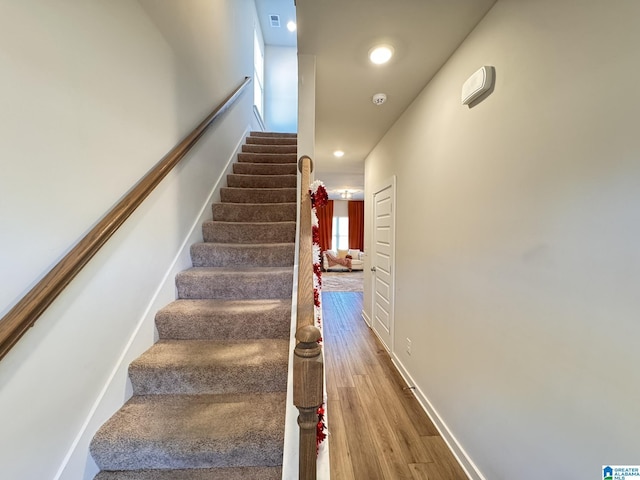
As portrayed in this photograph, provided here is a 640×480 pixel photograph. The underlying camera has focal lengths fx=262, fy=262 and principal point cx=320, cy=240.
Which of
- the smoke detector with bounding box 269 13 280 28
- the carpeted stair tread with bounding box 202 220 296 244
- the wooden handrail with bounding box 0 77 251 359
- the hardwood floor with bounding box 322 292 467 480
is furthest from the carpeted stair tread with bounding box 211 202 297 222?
the smoke detector with bounding box 269 13 280 28

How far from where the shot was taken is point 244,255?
2121 millimetres

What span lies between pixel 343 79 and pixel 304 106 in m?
0.46

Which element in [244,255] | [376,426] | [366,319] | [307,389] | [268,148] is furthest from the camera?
[366,319]

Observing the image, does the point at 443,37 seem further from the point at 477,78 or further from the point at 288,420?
the point at 288,420

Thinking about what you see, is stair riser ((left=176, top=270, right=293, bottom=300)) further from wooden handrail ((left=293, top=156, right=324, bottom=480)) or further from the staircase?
wooden handrail ((left=293, top=156, right=324, bottom=480))

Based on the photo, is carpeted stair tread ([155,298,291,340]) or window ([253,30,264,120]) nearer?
carpeted stair tread ([155,298,291,340])

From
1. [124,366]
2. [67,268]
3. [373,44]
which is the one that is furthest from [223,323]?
[373,44]

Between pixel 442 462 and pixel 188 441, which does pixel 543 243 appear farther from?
pixel 188 441

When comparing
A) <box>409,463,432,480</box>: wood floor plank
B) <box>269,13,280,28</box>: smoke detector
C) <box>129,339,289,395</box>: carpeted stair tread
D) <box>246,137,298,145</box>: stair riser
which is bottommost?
<box>409,463,432,480</box>: wood floor plank

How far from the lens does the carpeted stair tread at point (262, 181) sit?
294 centimetres

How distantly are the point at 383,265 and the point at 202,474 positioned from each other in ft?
8.61

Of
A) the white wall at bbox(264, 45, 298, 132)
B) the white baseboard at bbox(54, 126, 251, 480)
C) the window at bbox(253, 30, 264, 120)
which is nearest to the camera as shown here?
the white baseboard at bbox(54, 126, 251, 480)

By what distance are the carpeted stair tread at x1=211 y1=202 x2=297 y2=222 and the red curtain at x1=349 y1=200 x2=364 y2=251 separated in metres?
7.57

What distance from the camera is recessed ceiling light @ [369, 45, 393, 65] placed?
1.62 metres
